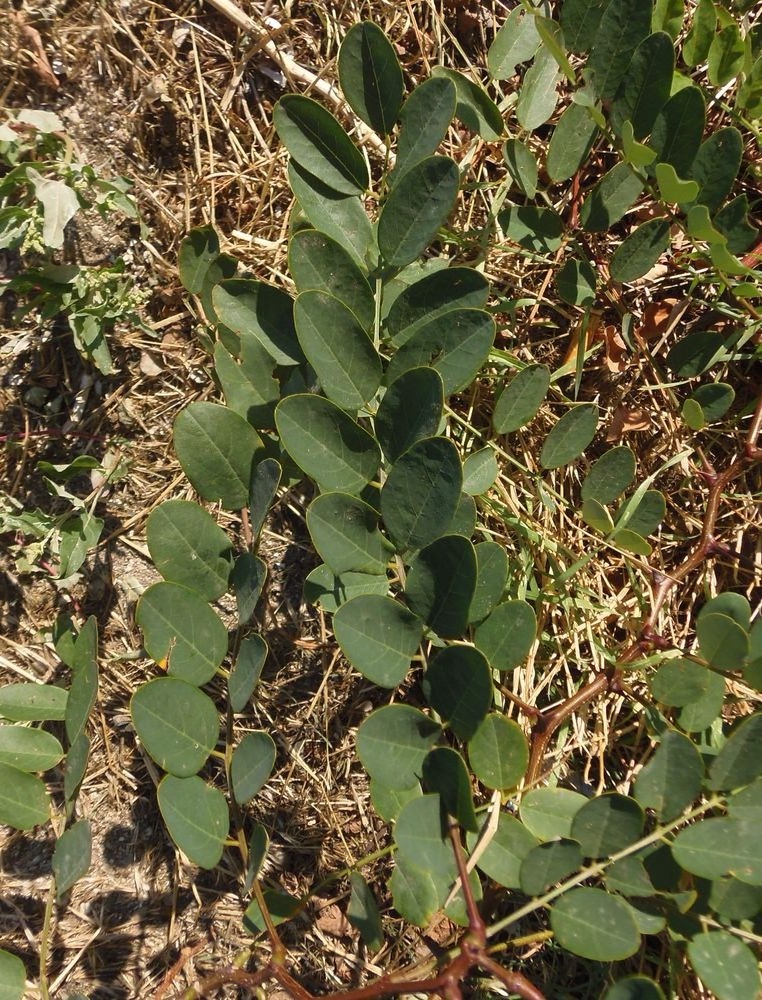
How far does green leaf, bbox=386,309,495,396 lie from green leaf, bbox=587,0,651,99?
373mm


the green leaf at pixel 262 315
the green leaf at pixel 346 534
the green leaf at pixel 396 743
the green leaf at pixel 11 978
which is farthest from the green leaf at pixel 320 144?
the green leaf at pixel 11 978

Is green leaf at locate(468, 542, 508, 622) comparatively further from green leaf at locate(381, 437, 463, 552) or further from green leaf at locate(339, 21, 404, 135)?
green leaf at locate(339, 21, 404, 135)

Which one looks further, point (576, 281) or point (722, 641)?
point (576, 281)

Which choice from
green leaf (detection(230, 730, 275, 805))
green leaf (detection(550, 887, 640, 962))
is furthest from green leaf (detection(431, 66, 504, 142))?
green leaf (detection(550, 887, 640, 962))

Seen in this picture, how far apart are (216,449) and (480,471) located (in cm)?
36

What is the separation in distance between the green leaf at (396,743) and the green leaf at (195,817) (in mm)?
202

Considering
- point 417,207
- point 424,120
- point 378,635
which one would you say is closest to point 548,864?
point 378,635

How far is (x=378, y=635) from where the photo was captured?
2.86ft

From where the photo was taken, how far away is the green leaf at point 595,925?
813 millimetres

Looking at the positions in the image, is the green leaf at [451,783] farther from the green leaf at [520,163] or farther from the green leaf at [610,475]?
the green leaf at [520,163]

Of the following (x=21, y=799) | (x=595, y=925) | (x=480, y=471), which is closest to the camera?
(x=595, y=925)

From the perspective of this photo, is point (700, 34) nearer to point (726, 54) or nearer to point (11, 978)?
point (726, 54)

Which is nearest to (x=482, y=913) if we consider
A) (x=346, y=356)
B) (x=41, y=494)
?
(x=346, y=356)

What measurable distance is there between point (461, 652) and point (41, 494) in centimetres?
90
